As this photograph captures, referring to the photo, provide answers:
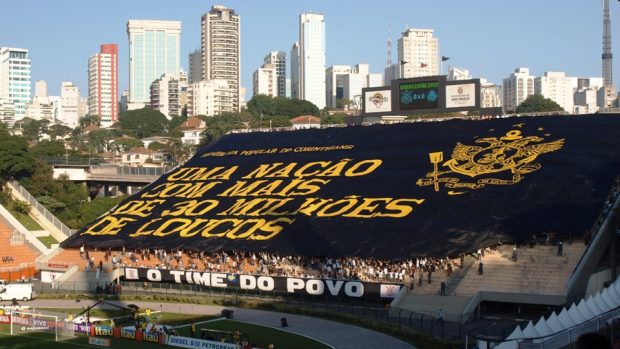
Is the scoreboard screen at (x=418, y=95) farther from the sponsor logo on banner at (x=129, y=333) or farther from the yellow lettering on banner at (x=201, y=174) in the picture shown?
the sponsor logo on banner at (x=129, y=333)

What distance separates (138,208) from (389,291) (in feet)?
98.4

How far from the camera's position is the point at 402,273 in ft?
170

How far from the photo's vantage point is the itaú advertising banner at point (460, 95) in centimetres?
7469

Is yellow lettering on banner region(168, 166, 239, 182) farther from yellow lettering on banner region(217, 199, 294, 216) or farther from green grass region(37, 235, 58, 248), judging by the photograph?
green grass region(37, 235, 58, 248)

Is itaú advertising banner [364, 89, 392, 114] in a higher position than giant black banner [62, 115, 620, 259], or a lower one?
higher

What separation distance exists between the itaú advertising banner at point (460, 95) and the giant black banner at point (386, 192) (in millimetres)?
3787

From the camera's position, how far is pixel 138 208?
72.9 metres

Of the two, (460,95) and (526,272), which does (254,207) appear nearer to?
(460,95)

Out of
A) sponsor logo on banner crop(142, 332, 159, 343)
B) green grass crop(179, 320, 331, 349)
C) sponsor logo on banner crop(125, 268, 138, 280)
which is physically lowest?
green grass crop(179, 320, 331, 349)

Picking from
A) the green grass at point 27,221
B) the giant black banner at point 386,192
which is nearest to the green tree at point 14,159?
the green grass at point 27,221

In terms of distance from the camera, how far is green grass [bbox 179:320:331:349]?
133 feet

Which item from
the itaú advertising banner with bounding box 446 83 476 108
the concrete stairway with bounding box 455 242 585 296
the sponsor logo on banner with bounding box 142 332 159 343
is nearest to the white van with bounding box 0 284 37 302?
the sponsor logo on banner with bounding box 142 332 159 343

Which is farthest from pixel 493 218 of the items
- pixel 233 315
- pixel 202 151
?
pixel 202 151

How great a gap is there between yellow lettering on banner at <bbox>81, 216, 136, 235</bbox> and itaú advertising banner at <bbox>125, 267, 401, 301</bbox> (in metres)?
7.64
